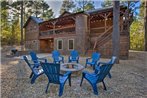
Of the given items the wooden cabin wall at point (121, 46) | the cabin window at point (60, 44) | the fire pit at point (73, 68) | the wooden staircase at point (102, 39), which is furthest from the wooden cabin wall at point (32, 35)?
the fire pit at point (73, 68)

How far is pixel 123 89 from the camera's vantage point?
4.46m

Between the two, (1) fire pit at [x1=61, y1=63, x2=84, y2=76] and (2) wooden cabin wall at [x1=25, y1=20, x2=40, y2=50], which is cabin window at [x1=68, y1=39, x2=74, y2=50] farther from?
(1) fire pit at [x1=61, y1=63, x2=84, y2=76]

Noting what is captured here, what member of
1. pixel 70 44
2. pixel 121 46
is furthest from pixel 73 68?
pixel 70 44

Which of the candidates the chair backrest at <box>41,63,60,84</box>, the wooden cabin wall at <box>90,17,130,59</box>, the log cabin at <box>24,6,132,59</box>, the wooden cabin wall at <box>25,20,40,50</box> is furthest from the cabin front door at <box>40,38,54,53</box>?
the chair backrest at <box>41,63,60,84</box>

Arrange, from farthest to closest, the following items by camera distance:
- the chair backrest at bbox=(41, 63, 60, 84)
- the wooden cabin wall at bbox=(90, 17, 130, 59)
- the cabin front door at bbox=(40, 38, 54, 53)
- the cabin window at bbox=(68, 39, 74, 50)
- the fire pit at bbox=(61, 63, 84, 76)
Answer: the cabin front door at bbox=(40, 38, 54, 53) < the cabin window at bbox=(68, 39, 74, 50) < the wooden cabin wall at bbox=(90, 17, 130, 59) < the fire pit at bbox=(61, 63, 84, 76) < the chair backrest at bbox=(41, 63, 60, 84)

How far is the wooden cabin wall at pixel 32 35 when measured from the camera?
21619 mm

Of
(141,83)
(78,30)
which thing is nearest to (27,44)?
(78,30)

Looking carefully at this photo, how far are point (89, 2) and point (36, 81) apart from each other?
29.2m

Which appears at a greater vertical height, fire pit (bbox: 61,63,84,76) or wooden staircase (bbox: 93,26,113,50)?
wooden staircase (bbox: 93,26,113,50)

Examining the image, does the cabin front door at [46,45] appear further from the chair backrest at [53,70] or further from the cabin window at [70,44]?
the chair backrest at [53,70]

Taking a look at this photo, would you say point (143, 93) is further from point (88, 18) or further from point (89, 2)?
point (89, 2)

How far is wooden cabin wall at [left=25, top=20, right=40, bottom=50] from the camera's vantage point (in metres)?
21.6

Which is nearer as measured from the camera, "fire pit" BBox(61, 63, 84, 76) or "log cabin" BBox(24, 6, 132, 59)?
"fire pit" BBox(61, 63, 84, 76)

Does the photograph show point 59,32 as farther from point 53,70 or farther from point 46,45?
point 53,70
